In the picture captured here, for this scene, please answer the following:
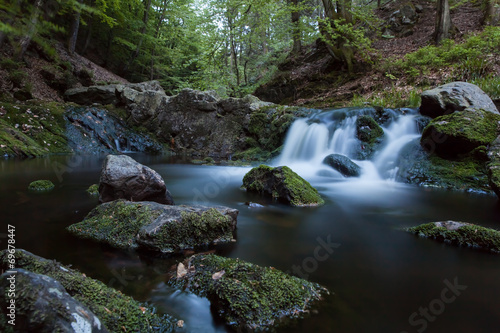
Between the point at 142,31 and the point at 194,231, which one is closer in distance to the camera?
the point at 194,231

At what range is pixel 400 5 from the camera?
19781 mm

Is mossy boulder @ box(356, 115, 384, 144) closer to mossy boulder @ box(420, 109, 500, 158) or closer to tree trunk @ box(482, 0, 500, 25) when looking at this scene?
mossy boulder @ box(420, 109, 500, 158)

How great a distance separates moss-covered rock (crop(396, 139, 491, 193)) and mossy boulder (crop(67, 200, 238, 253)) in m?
6.11

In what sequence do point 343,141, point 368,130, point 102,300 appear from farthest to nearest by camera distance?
point 343,141, point 368,130, point 102,300

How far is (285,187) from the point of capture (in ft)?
17.7

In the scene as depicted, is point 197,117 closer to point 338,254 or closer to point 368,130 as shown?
point 368,130

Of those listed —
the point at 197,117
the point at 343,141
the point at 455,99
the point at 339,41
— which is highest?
the point at 339,41

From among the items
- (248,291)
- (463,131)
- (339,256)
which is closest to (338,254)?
(339,256)

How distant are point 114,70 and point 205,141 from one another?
12957 millimetres

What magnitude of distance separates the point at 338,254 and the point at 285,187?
2274mm

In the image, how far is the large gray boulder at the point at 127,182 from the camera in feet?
13.9

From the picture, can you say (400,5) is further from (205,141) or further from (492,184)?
(492,184)

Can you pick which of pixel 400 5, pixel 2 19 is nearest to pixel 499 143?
pixel 2 19

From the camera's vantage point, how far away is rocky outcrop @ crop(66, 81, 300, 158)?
13.7 metres
